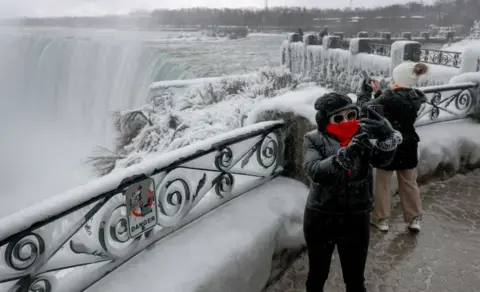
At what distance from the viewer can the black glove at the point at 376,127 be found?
1970 mm

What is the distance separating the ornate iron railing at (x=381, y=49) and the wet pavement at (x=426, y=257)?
44.1 ft

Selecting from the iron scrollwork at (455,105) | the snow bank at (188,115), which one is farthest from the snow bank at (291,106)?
the snow bank at (188,115)

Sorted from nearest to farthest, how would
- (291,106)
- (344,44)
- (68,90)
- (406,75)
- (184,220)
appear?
(184,220) < (406,75) < (291,106) < (344,44) < (68,90)

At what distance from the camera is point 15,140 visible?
36.2 m

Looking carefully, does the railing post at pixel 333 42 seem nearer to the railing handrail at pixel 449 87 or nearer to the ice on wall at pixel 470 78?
the ice on wall at pixel 470 78

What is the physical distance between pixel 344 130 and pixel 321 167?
24 cm

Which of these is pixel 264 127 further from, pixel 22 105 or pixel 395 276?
pixel 22 105

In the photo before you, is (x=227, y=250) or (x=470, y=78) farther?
(x=470, y=78)

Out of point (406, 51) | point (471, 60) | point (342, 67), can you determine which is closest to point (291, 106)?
point (471, 60)

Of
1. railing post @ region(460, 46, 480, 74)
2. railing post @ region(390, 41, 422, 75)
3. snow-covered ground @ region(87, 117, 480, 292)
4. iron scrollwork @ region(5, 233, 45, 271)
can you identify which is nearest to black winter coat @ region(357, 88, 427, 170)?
snow-covered ground @ region(87, 117, 480, 292)

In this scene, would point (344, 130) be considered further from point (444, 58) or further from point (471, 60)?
point (444, 58)

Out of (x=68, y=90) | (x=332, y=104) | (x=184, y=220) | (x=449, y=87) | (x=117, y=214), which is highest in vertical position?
(x=332, y=104)

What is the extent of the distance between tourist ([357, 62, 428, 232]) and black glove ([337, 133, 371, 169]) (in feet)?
2.74

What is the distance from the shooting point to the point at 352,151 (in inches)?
Answer: 74.9
